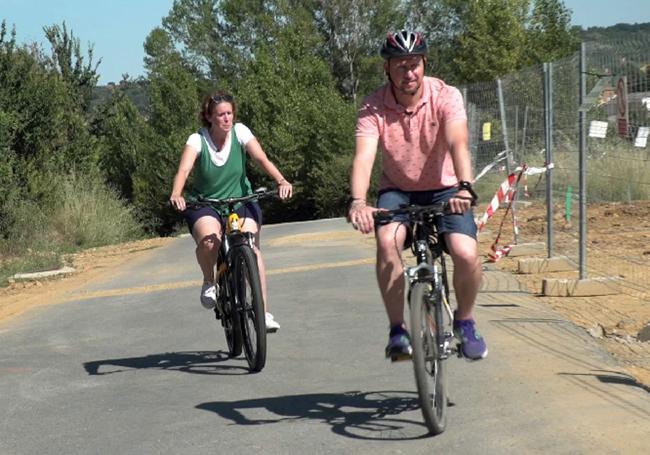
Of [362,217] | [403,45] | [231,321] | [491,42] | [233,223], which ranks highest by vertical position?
[491,42]

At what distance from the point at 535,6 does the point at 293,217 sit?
3855 cm

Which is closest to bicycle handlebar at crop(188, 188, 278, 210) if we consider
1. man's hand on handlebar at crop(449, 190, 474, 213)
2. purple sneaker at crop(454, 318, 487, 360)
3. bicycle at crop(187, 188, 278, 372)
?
bicycle at crop(187, 188, 278, 372)

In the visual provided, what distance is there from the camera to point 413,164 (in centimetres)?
632

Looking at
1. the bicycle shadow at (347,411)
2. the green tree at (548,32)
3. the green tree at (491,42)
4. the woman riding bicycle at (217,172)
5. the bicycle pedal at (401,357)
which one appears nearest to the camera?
the bicycle pedal at (401,357)

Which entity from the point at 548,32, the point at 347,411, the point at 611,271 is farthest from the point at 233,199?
the point at 548,32

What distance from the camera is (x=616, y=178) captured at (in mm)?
15461

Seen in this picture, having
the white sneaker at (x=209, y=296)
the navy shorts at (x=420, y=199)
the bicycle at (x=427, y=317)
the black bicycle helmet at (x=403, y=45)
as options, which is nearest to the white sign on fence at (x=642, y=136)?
the white sneaker at (x=209, y=296)

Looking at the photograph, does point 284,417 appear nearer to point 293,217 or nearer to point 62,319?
point 62,319

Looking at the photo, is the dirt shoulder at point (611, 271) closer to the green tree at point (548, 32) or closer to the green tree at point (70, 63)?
the green tree at point (70, 63)

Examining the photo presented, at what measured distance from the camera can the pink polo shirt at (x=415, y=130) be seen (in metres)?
6.28

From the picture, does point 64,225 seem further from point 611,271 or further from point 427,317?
point 427,317

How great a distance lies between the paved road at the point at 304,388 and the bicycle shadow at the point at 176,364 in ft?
0.07

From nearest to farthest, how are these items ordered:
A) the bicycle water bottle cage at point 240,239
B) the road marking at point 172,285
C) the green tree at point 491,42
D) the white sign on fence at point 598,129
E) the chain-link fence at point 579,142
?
the bicycle water bottle cage at point 240,239
the chain-link fence at point 579,142
the white sign on fence at point 598,129
the road marking at point 172,285
the green tree at point 491,42

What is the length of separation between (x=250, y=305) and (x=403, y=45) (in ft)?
8.42
